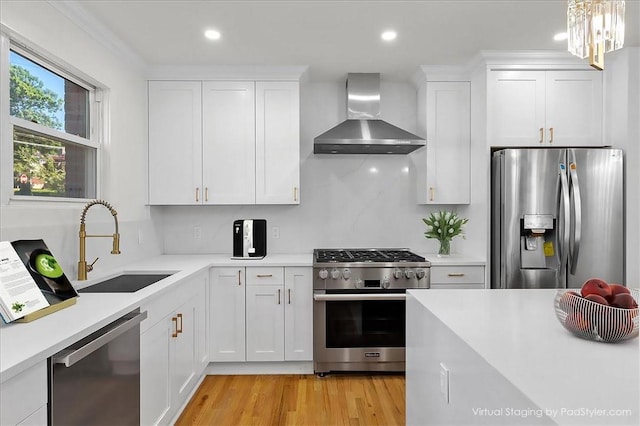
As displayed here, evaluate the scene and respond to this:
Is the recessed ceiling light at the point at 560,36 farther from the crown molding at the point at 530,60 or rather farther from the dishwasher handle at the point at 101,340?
the dishwasher handle at the point at 101,340

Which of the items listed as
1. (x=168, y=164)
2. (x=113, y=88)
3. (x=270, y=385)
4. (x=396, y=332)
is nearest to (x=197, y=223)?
(x=168, y=164)

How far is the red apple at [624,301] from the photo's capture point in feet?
3.48

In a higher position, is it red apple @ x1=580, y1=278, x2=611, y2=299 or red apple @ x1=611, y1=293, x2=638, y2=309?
red apple @ x1=580, y1=278, x2=611, y2=299

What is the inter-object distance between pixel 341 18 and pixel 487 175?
64.5 inches

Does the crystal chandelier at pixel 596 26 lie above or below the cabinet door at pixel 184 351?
above

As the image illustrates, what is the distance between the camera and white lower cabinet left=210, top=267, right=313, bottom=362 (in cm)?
319

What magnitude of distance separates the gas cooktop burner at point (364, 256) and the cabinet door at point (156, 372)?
4.29ft

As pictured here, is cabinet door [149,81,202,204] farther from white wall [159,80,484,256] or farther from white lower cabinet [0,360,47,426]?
white lower cabinet [0,360,47,426]

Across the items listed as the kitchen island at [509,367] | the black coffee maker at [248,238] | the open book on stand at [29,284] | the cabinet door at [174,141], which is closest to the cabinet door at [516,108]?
the kitchen island at [509,367]

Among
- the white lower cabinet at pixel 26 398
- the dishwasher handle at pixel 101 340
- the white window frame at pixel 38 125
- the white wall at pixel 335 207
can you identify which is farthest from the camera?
the white wall at pixel 335 207

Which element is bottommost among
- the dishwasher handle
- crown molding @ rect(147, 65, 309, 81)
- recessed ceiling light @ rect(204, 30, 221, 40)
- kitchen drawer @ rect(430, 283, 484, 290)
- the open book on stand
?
kitchen drawer @ rect(430, 283, 484, 290)

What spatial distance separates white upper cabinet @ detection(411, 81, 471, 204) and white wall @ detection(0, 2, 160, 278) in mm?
2422

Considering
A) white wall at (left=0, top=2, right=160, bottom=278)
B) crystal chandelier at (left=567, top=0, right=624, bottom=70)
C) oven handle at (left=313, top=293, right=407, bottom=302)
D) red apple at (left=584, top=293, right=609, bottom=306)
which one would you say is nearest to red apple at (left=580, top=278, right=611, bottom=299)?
red apple at (left=584, top=293, right=609, bottom=306)

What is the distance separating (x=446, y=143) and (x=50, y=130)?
114 inches
